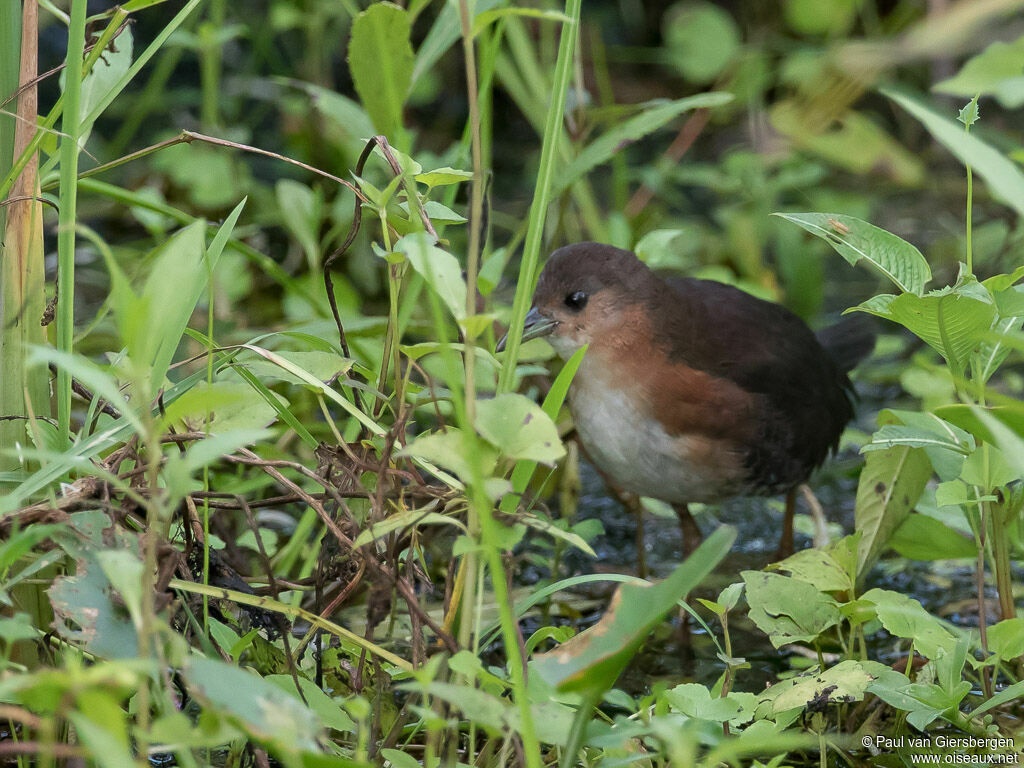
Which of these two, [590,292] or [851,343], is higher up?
[590,292]

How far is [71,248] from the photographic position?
5.17 feet

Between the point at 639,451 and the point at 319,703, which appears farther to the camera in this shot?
the point at 639,451

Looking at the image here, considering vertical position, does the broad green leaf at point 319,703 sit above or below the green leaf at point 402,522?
below

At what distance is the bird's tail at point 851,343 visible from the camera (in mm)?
3182

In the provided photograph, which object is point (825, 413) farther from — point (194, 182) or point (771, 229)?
point (194, 182)

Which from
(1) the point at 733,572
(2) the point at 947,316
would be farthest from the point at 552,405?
(1) the point at 733,572

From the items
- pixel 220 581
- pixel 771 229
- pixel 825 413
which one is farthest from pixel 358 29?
pixel 771 229

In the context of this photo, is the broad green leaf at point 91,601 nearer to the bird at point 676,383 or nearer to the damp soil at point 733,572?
the damp soil at point 733,572

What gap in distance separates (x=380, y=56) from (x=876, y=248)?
89 centimetres

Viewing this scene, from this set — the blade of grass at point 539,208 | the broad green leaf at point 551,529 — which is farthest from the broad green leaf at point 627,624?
the blade of grass at point 539,208

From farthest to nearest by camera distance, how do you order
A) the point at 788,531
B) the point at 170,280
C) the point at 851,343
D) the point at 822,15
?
the point at 822,15
the point at 851,343
the point at 788,531
the point at 170,280

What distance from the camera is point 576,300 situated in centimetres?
268

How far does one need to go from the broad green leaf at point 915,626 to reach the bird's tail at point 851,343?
4.78ft

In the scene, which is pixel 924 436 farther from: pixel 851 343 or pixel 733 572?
pixel 851 343
